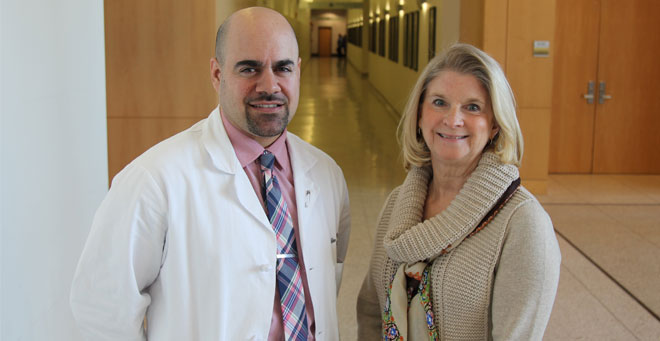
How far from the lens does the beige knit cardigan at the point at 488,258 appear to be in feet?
5.30

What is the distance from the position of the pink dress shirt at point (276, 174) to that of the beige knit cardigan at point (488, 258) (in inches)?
11.2

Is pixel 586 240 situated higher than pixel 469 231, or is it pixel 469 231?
pixel 469 231

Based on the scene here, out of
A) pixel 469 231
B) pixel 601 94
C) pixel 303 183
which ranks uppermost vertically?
pixel 601 94

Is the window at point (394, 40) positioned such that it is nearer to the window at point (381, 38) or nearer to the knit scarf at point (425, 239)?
the window at point (381, 38)

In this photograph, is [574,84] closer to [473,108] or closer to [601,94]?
[601,94]

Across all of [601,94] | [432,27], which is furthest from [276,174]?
[432,27]

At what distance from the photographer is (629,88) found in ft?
28.8

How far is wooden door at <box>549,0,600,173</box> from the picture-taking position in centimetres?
866

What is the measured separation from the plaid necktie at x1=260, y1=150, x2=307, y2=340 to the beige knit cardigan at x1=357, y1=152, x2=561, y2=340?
29 centimetres

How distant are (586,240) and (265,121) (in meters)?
4.67

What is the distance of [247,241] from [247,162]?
0.76ft

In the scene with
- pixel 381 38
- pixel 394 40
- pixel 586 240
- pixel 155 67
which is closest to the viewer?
pixel 586 240

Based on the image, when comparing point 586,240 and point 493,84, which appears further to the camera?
point 586,240

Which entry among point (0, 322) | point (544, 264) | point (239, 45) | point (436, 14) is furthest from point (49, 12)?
point (436, 14)
